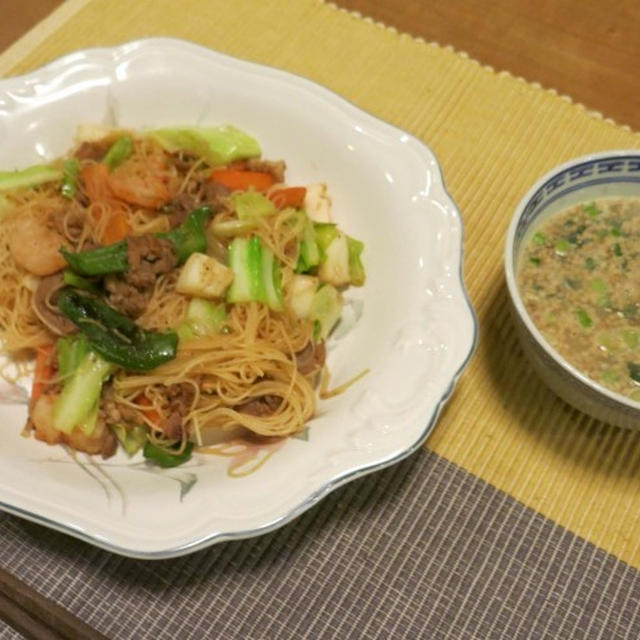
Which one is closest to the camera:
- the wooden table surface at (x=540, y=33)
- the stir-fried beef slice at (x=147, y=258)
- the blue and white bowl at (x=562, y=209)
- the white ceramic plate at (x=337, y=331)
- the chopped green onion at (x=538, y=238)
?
the white ceramic plate at (x=337, y=331)

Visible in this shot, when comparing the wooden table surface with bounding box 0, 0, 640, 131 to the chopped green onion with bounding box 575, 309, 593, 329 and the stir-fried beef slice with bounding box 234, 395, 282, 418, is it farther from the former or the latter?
the stir-fried beef slice with bounding box 234, 395, 282, 418

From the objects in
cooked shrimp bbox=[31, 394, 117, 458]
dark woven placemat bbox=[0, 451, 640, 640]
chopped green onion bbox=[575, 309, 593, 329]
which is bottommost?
dark woven placemat bbox=[0, 451, 640, 640]

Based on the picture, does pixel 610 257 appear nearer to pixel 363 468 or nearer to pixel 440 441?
pixel 440 441

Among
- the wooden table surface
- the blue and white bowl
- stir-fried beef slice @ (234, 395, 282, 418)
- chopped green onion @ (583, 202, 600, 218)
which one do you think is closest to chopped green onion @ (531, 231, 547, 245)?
the blue and white bowl

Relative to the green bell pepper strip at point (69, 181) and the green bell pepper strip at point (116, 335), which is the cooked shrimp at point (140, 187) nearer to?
the green bell pepper strip at point (69, 181)

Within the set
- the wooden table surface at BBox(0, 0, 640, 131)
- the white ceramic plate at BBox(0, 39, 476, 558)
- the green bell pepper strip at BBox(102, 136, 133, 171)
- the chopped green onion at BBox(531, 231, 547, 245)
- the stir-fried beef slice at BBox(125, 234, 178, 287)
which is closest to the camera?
the white ceramic plate at BBox(0, 39, 476, 558)

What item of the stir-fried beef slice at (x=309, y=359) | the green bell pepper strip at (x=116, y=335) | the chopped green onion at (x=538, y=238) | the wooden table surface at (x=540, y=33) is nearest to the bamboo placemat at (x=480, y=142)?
the wooden table surface at (x=540, y=33)
